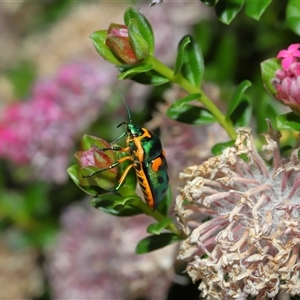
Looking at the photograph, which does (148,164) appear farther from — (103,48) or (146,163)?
(103,48)

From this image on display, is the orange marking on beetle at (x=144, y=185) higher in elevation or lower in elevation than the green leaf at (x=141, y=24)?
lower

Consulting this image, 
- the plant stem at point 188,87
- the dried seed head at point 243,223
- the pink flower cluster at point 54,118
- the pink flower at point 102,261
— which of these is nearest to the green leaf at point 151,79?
the plant stem at point 188,87

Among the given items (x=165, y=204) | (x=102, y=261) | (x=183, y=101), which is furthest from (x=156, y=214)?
(x=102, y=261)

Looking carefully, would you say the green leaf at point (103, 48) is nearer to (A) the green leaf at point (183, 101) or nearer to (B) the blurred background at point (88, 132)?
(A) the green leaf at point (183, 101)

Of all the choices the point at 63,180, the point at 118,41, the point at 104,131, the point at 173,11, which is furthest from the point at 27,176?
the point at 118,41

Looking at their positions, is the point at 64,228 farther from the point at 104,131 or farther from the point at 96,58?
the point at 96,58

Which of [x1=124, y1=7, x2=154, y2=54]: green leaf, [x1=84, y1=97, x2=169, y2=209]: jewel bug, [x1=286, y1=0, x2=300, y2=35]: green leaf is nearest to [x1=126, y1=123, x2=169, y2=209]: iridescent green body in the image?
[x1=84, y1=97, x2=169, y2=209]: jewel bug

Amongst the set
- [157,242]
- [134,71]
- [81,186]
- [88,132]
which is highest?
[134,71]
